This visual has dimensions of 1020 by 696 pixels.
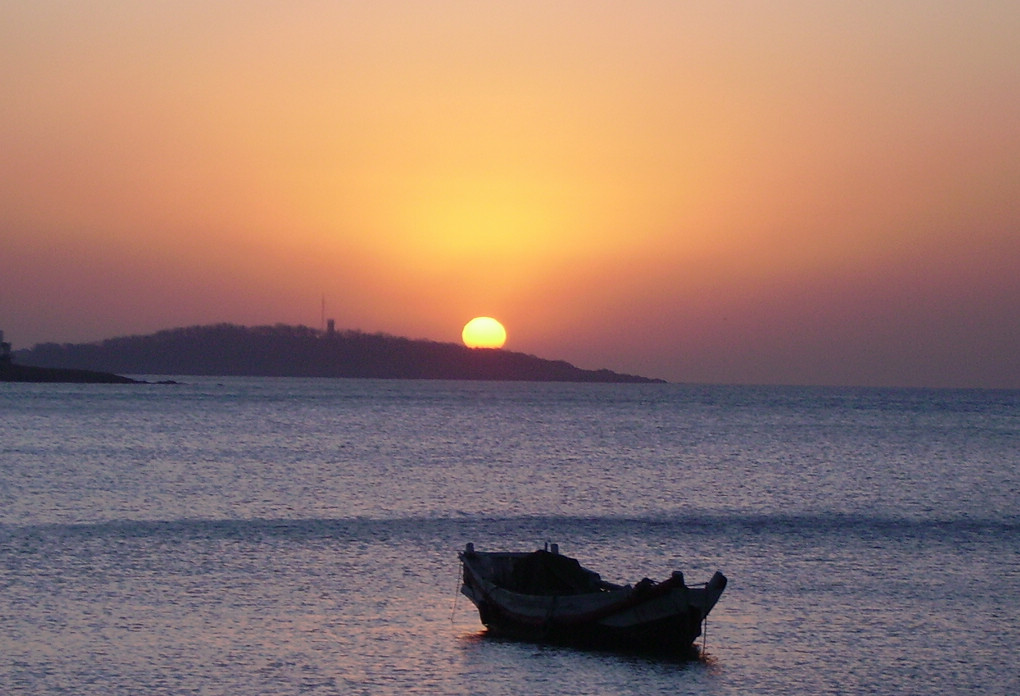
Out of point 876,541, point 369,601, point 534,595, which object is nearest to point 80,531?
point 369,601

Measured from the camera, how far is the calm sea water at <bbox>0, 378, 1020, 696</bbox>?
23.1m

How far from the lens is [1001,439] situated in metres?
125

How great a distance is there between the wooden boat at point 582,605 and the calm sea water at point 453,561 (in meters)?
0.53

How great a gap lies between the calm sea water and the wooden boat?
0.53 metres

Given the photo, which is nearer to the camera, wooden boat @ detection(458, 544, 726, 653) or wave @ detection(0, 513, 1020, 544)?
wooden boat @ detection(458, 544, 726, 653)

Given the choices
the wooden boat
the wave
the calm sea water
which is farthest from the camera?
the wave

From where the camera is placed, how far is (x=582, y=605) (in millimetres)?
24922

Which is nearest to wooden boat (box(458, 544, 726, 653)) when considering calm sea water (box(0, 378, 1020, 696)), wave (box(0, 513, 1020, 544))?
calm sea water (box(0, 378, 1020, 696))

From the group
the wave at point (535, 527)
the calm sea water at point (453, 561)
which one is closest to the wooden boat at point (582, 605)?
the calm sea water at point (453, 561)

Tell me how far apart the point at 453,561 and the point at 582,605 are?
11.7 metres

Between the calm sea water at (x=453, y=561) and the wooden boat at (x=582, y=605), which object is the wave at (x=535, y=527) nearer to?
the calm sea water at (x=453, y=561)

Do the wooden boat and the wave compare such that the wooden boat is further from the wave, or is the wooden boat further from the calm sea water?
the wave

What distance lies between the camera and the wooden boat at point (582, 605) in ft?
Result: 79.1

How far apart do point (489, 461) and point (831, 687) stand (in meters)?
59.4
